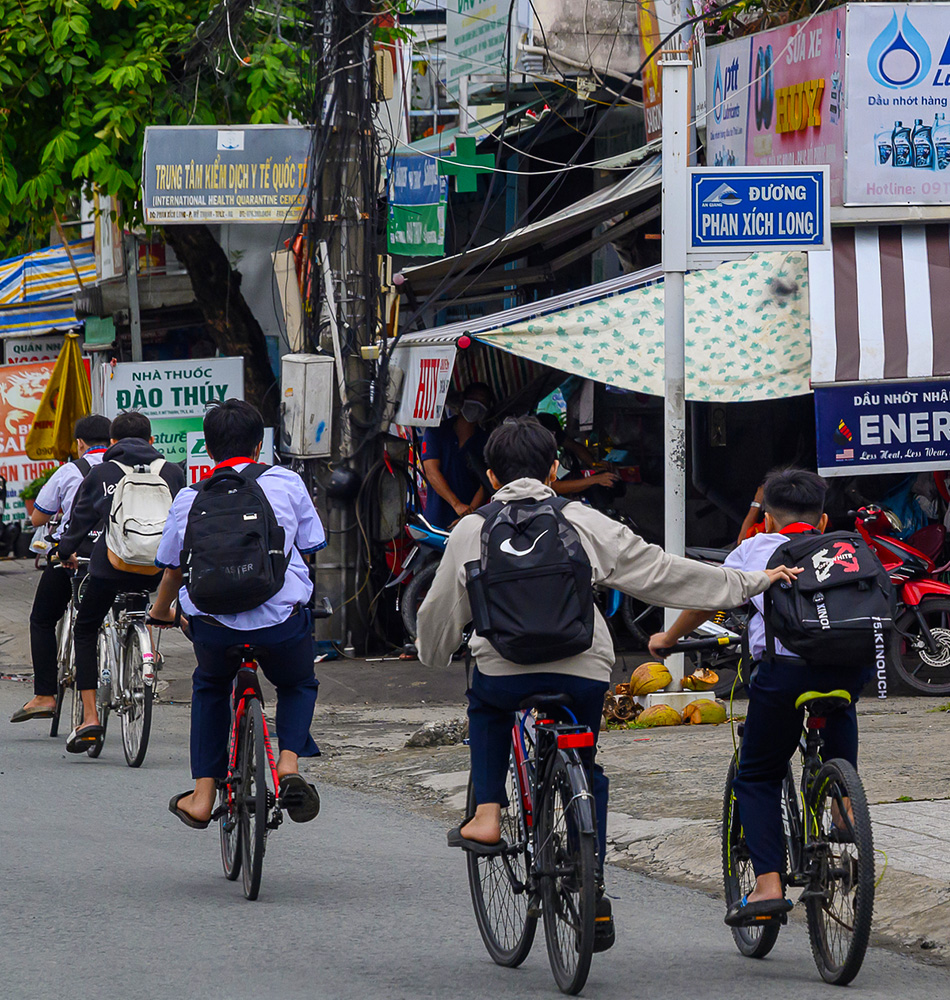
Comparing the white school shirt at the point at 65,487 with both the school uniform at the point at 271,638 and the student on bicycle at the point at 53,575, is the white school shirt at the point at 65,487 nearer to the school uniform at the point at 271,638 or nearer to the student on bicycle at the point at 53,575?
the student on bicycle at the point at 53,575

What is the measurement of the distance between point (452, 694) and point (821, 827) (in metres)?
6.64

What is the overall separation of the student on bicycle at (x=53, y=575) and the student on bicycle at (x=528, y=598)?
4799 mm

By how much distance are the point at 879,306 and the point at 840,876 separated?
257 inches

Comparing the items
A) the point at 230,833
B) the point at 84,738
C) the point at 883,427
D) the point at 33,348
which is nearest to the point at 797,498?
the point at 230,833

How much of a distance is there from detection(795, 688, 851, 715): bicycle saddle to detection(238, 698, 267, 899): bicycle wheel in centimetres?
197

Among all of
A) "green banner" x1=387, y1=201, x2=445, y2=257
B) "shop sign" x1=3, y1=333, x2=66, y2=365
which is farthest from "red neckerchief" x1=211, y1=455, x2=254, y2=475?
"shop sign" x1=3, y1=333, x2=66, y2=365

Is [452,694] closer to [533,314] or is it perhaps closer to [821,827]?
[533,314]

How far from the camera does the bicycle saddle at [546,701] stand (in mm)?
4555

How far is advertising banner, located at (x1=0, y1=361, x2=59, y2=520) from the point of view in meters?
20.6

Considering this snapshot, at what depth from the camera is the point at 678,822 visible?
6883 mm

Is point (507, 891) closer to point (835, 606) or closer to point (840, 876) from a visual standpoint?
point (840, 876)

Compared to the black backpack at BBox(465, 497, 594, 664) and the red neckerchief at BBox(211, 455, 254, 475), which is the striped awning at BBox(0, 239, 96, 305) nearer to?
the red neckerchief at BBox(211, 455, 254, 475)

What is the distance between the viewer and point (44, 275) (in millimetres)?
21734

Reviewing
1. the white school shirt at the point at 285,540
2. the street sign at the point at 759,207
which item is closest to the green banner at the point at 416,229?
the street sign at the point at 759,207
